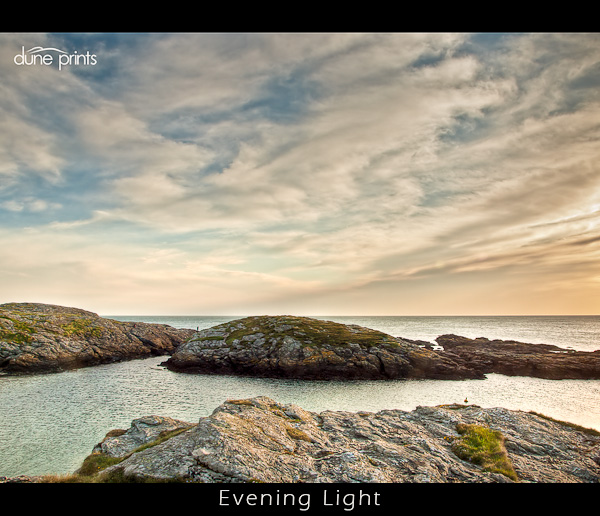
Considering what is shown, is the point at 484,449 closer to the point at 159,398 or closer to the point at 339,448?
the point at 339,448

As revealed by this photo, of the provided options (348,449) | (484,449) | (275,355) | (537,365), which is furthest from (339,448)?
(537,365)

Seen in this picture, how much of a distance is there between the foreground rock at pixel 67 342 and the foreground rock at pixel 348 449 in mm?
69047

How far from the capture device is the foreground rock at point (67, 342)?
7580 centimetres

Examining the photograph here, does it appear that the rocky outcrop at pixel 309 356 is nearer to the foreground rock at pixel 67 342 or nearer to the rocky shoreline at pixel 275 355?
the rocky shoreline at pixel 275 355

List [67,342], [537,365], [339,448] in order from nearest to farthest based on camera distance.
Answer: [339,448] < [537,365] < [67,342]

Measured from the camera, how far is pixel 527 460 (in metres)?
21.5

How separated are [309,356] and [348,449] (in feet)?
195

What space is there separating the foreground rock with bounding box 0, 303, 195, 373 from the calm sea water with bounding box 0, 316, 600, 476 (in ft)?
26.0

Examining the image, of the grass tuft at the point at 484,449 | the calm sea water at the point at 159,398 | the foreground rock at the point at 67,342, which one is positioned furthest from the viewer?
the foreground rock at the point at 67,342

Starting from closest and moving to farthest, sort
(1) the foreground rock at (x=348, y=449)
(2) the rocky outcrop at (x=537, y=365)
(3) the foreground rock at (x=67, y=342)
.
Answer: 1. (1) the foreground rock at (x=348, y=449)
2. (2) the rocky outcrop at (x=537, y=365)
3. (3) the foreground rock at (x=67, y=342)

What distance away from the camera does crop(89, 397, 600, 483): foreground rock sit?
54.7 ft

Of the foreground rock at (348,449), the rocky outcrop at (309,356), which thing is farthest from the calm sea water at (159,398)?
the foreground rock at (348,449)

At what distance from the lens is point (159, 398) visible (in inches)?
2116
